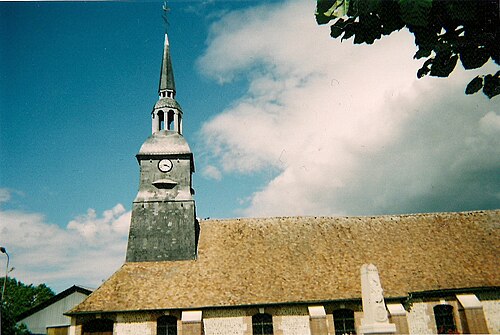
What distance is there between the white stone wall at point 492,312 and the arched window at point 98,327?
1815 cm

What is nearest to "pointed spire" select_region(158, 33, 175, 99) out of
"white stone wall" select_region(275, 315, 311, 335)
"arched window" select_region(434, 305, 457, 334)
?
"white stone wall" select_region(275, 315, 311, 335)

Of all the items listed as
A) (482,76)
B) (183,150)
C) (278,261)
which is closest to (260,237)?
(278,261)

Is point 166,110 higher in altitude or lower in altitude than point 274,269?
higher

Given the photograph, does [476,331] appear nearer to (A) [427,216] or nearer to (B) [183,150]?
(A) [427,216]

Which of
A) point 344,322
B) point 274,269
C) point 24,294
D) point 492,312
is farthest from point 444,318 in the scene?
point 24,294

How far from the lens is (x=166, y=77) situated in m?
24.9

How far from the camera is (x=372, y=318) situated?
37.2ft

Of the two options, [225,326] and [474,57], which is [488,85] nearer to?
[474,57]

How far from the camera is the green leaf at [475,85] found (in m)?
3.50

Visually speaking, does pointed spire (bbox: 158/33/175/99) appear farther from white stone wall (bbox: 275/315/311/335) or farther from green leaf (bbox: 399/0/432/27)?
green leaf (bbox: 399/0/432/27)

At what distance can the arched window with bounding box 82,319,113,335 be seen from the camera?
17391 mm

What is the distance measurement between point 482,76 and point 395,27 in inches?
39.7

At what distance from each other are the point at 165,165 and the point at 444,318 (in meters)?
17.1

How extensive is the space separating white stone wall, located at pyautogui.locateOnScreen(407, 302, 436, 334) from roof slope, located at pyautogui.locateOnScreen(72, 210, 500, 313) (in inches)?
35.2
